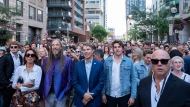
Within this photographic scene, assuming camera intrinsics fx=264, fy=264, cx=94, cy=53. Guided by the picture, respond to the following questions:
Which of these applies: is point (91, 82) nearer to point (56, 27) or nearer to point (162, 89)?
point (162, 89)

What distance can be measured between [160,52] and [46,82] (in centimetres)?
281

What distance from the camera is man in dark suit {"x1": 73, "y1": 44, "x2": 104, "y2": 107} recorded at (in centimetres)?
533

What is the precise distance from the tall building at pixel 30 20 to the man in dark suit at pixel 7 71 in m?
24.7

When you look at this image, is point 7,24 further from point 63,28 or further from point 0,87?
point 63,28

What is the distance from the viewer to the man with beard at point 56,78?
545 cm

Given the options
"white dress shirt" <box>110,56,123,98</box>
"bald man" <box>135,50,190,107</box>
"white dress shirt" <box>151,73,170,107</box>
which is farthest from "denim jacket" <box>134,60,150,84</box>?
"white dress shirt" <box>151,73,170,107</box>

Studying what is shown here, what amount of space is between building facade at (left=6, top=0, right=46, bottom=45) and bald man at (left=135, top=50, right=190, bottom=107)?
29.4 meters

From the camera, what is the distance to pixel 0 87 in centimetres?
664

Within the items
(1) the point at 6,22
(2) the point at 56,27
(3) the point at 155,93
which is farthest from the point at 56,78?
(2) the point at 56,27

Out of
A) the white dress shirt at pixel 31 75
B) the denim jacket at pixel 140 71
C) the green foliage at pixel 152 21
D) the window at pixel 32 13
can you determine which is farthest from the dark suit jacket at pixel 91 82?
the window at pixel 32 13

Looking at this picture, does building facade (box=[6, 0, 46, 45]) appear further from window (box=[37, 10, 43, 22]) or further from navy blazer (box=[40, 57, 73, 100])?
navy blazer (box=[40, 57, 73, 100])

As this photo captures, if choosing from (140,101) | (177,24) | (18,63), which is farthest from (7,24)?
(140,101)

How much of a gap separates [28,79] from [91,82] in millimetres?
1325

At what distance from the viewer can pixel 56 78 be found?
5477 millimetres
